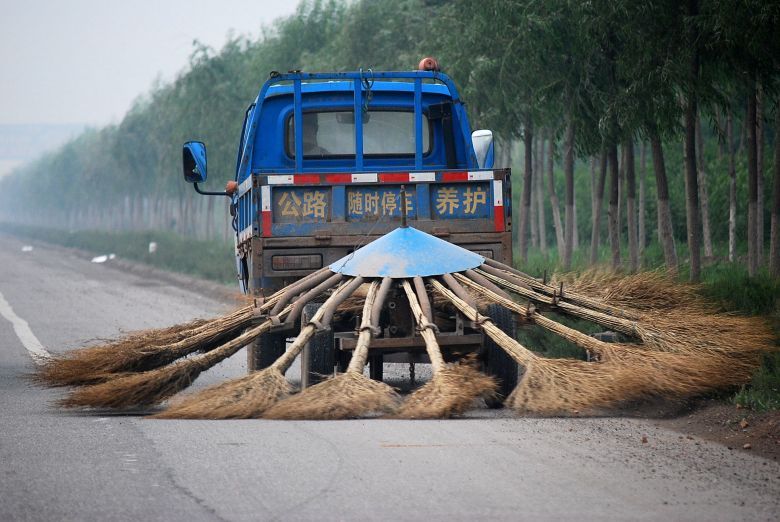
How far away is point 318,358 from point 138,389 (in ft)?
4.56

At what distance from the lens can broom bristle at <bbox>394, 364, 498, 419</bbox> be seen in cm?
908

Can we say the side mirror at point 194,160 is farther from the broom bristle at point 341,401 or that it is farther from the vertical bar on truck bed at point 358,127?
the broom bristle at point 341,401

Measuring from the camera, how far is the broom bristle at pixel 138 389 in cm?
1002

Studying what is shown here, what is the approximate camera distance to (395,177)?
1158 cm

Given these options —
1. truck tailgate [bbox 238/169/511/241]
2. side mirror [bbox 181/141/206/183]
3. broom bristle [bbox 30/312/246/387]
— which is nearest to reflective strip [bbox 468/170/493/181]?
truck tailgate [bbox 238/169/511/241]

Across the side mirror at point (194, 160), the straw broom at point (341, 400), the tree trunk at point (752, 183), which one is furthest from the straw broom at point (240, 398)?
the tree trunk at point (752, 183)

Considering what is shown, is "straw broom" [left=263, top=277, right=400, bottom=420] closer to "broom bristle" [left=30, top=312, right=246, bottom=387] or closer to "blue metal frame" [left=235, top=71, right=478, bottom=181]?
"broom bristle" [left=30, top=312, right=246, bottom=387]

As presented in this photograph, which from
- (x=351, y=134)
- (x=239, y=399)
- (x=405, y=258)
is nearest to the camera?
(x=239, y=399)

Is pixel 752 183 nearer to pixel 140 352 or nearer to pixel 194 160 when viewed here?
pixel 194 160

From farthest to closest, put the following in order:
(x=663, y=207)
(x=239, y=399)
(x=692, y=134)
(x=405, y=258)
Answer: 1. (x=663, y=207)
2. (x=692, y=134)
3. (x=405, y=258)
4. (x=239, y=399)

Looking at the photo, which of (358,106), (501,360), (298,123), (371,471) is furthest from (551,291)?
(371,471)

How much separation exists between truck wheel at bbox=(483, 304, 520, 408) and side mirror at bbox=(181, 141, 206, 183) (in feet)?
14.8

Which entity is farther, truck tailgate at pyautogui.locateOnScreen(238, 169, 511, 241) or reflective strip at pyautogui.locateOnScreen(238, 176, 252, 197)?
reflective strip at pyautogui.locateOnScreen(238, 176, 252, 197)

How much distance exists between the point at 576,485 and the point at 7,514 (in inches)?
110
